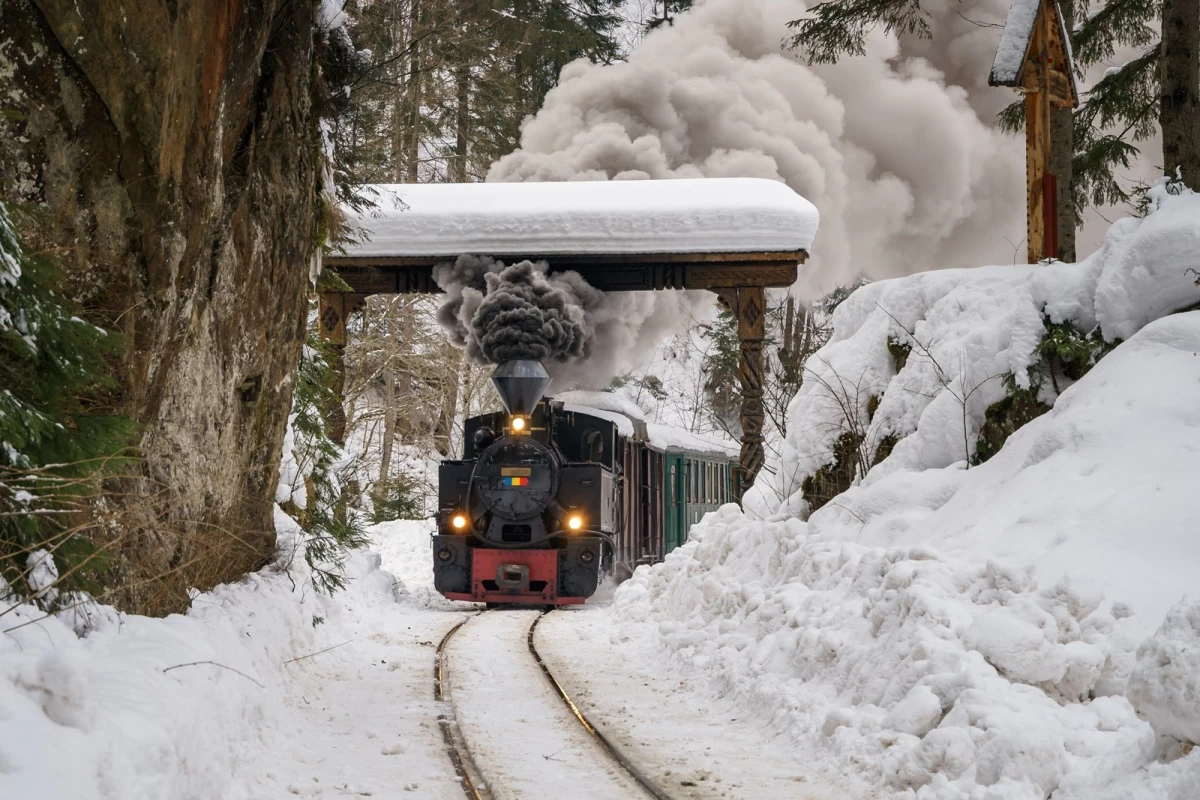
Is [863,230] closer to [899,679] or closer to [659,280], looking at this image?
[659,280]

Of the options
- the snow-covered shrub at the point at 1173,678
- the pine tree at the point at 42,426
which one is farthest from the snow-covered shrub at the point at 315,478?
the snow-covered shrub at the point at 1173,678

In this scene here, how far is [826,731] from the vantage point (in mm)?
6301

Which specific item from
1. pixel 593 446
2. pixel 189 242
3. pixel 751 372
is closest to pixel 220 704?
pixel 189 242

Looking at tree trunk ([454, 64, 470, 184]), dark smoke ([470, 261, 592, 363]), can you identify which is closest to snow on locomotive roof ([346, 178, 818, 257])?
dark smoke ([470, 261, 592, 363])

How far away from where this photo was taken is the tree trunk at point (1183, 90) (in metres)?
10.3

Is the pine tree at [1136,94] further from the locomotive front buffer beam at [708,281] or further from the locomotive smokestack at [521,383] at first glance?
the locomotive smokestack at [521,383]

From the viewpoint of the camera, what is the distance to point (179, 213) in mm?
6953

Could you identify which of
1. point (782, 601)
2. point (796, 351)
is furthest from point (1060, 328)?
point (796, 351)

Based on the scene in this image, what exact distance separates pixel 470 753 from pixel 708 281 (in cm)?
933

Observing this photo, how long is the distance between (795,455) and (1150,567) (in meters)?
5.59

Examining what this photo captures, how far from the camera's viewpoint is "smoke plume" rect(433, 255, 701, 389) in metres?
13.7

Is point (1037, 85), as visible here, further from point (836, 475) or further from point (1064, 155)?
point (836, 475)

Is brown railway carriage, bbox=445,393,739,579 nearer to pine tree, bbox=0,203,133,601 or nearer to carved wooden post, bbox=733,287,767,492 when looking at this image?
carved wooden post, bbox=733,287,767,492

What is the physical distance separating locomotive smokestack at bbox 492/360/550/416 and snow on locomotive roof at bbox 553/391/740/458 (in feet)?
4.45
